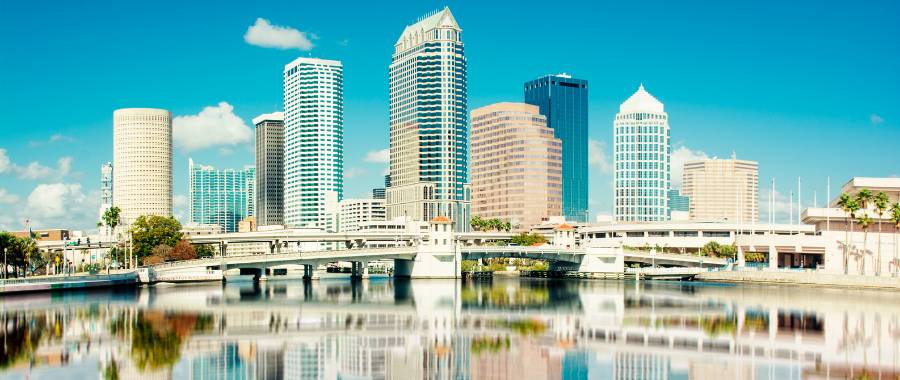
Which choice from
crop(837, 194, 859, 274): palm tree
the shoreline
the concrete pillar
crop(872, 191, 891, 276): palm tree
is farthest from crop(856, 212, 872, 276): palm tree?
the concrete pillar

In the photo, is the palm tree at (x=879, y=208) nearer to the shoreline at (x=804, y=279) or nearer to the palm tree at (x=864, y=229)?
the palm tree at (x=864, y=229)

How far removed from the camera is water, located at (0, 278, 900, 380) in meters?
63.1

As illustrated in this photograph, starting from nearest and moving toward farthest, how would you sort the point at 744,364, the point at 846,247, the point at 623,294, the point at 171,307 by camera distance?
the point at 744,364
the point at 171,307
the point at 623,294
the point at 846,247

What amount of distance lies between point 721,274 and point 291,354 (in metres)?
125

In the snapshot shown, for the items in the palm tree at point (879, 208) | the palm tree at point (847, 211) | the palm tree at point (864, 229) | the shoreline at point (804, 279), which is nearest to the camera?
the shoreline at point (804, 279)

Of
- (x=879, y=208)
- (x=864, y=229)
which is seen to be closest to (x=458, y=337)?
(x=879, y=208)

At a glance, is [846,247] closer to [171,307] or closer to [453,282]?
[453,282]

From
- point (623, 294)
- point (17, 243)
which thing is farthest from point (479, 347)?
point (17, 243)

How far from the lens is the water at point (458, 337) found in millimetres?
63125

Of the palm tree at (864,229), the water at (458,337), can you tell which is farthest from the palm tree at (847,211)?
the water at (458,337)

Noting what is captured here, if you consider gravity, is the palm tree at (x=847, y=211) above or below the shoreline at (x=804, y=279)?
above

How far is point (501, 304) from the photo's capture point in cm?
11919

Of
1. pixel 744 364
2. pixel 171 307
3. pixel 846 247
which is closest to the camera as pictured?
pixel 744 364

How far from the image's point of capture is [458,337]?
3196 inches
